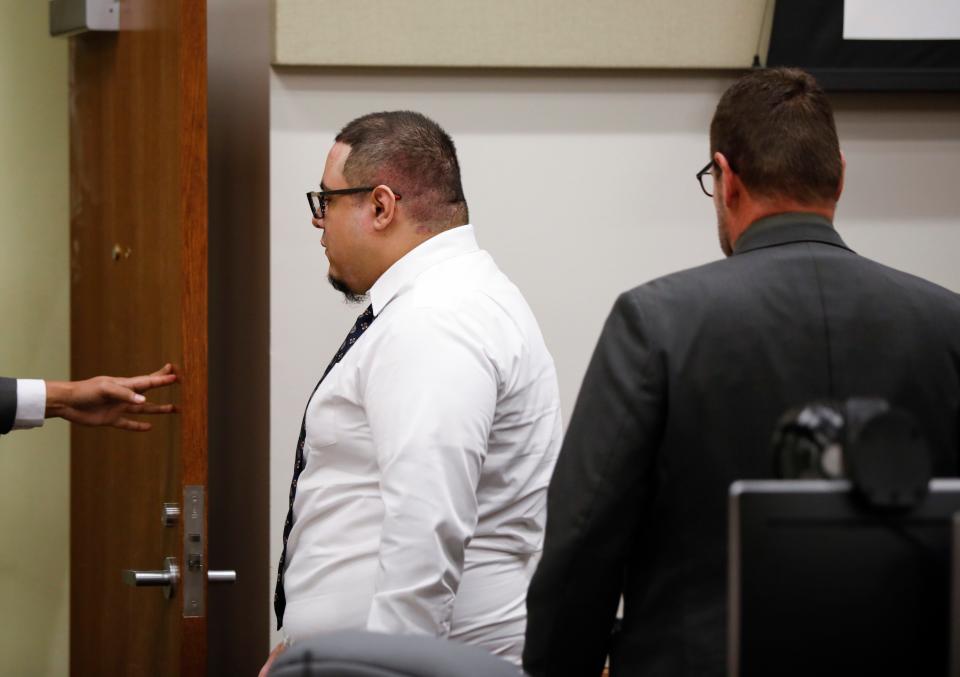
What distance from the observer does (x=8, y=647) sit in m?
3.42

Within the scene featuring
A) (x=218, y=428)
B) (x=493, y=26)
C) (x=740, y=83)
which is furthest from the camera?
(x=218, y=428)

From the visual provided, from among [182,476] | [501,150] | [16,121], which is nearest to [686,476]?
[182,476]

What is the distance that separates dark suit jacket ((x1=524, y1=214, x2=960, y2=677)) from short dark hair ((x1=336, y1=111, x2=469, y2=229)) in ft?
1.96

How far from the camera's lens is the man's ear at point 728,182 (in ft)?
5.05

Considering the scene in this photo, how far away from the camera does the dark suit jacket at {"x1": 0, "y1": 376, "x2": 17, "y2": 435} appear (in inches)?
96.7

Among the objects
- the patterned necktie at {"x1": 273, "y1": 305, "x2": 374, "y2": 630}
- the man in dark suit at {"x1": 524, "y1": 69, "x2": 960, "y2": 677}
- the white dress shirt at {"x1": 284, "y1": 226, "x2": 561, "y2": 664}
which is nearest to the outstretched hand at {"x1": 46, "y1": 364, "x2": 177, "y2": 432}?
the patterned necktie at {"x1": 273, "y1": 305, "x2": 374, "y2": 630}

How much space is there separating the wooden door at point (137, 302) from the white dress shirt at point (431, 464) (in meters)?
0.43

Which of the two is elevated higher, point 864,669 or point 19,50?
point 19,50

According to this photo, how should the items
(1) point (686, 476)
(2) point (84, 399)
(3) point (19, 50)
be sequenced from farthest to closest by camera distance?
(3) point (19, 50) < (2) point (84, 399) < (1) point (686, 476)

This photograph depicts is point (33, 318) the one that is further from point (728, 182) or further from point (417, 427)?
point (728, 182)

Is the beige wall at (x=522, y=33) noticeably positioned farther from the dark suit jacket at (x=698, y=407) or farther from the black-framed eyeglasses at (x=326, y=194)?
the dark suit jacket at (x=698, y=407)

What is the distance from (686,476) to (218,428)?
5.93 feet

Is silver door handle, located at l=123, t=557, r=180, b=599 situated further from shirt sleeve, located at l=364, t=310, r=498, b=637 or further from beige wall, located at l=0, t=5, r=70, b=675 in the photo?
beige wall, located at l=0, t=5, r=70, b=675

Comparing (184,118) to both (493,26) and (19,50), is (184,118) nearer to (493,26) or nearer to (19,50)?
(493,26)
